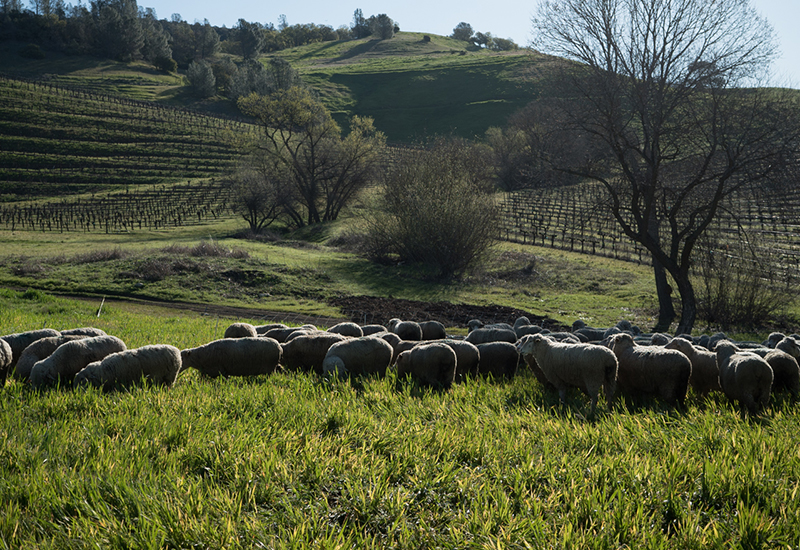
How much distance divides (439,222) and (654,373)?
2586cm

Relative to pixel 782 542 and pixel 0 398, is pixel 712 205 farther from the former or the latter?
pixel 0 398

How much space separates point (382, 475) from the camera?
3982 millimetres

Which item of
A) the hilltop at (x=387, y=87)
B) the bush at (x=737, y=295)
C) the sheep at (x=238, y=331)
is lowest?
the bush at (x=737, y=295)

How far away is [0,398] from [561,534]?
5988mm

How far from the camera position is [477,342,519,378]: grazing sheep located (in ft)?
26.9

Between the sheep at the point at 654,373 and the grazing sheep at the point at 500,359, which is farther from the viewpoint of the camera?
the grazing sheep at the point at 500,359

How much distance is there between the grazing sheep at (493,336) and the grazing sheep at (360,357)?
294 centimetres

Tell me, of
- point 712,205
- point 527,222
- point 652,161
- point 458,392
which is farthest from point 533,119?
point 527,222

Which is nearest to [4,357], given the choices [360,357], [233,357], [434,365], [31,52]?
[233,357]

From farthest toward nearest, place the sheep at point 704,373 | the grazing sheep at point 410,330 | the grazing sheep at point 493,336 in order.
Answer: the grazing sheep at point 410,330 → the grazing sheep at point 493,336 → the sheep at point 704,373

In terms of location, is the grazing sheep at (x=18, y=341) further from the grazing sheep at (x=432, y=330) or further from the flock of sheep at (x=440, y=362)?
the grazing sheep at (x=432, y=330)

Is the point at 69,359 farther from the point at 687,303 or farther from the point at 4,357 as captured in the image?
the point at 687,303

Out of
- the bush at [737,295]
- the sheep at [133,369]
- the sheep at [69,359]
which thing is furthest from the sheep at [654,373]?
the bush at [737,295]

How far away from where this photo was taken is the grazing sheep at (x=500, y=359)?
819 cm
